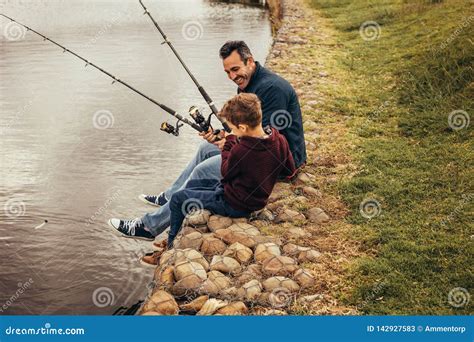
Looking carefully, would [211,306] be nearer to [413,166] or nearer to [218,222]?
[218,222]

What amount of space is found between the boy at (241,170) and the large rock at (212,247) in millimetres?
374

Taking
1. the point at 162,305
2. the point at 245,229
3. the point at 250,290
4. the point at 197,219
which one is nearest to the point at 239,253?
the point at 245,229

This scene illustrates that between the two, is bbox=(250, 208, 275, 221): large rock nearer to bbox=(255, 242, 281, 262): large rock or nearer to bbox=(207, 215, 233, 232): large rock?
bbox=(207, 215, 233, 232): large rock

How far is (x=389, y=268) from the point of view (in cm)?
426

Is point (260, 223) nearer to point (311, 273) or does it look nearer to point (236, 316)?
point (311, 273)

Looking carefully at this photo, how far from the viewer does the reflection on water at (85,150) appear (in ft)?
18.0

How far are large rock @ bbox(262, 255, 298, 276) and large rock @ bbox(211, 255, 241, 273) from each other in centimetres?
21

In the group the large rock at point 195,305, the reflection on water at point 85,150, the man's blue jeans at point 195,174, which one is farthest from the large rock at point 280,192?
the large rock at point 195,305

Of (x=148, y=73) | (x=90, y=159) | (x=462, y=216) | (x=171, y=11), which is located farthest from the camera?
(x=171, y=11)

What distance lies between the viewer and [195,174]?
5133mm

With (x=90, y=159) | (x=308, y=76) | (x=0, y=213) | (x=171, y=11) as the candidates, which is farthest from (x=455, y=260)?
(x=171, y=11)

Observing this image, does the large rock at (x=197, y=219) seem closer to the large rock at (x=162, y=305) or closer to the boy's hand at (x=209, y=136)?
the boy's hand at (x=209, y=136)

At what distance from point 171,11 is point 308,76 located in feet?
48.6

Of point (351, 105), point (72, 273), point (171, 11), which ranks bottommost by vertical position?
point (72, 273)
